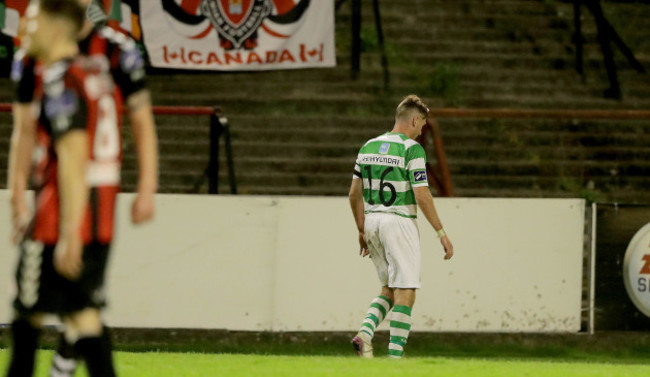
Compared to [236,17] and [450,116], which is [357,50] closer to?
[236,17]

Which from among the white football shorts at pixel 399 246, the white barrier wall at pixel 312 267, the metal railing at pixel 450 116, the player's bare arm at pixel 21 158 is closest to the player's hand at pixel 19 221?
the player's bare arm at pixel 21 158

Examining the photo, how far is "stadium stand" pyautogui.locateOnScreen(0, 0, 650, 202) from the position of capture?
15414 millimetres

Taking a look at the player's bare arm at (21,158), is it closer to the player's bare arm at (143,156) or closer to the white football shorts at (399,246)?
the player's bare arm at (143,156)

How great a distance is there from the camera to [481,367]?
328 inches

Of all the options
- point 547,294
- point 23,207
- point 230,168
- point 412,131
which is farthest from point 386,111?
point 23,207

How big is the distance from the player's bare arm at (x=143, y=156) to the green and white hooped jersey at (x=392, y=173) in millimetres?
4344

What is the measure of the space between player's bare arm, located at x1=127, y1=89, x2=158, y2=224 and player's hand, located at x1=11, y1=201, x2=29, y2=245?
389 millimetres

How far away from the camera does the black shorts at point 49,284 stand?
4492 millimetres

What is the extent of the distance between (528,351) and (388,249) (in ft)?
9.95

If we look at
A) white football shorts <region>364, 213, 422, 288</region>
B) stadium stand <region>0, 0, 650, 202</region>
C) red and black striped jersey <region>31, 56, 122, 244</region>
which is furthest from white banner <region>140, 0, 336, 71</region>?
red and black striped jersey <region>31, 56, 122, 244</region>

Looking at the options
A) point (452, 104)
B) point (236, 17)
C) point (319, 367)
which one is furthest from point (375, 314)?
point (452, 104)

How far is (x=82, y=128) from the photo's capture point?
442cm

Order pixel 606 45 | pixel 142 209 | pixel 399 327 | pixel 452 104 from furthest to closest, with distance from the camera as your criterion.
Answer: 1. pixel 606 45
2. pixel 452 104
3. pixel 399 327
4. pixel 142 209

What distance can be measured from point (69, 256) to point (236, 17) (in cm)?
1151
